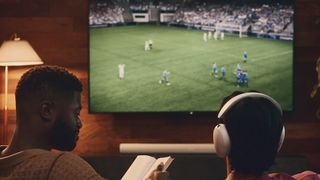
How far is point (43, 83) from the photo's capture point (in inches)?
57.9

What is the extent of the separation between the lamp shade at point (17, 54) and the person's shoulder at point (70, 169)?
2.58m

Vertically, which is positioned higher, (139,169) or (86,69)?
(86,69)

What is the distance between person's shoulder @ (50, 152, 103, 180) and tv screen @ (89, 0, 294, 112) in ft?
9.05

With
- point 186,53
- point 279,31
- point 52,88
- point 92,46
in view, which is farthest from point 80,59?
point 52,88

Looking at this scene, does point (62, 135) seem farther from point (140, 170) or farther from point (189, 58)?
point (189, 58)

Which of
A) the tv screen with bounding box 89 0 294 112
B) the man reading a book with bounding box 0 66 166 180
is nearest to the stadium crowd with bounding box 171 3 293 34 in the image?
the tv screen with bounding box 89 0 294 112

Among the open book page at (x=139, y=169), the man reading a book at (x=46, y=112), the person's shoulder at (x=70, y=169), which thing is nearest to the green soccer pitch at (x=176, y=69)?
the open book page at (x=139, y=169)

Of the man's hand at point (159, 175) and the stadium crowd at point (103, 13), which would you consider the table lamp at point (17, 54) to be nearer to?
the stadium crowd at point (103, 13)

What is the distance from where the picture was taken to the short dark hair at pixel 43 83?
147 cm

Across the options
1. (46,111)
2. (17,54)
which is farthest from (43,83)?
(17,54)

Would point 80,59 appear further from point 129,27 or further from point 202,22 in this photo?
point 202,22

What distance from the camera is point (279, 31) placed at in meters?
4.04

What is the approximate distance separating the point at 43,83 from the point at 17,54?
237 centimetres

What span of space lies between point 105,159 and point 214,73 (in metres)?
1.08
